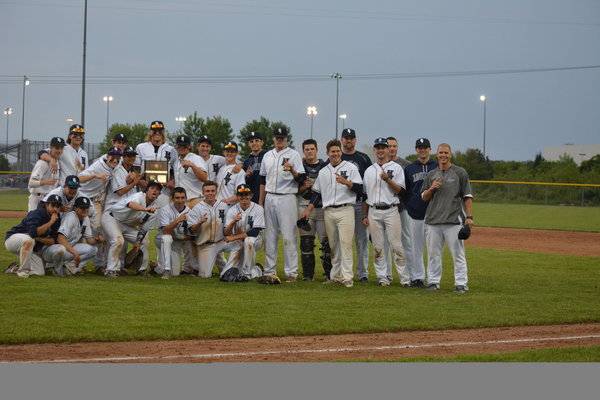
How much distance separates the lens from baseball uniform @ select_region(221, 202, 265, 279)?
446 inches

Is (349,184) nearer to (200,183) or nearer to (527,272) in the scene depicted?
(200,183)

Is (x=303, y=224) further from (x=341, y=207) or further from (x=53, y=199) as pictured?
(x=53, y=199)

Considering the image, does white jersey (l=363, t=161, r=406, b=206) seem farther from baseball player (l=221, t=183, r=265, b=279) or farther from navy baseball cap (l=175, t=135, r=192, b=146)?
navy baseball cap (l=175, t=135, r=192, b=146)

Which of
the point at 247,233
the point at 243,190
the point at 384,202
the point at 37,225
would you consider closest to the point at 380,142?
the point at 384,202

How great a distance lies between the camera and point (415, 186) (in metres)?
11.4

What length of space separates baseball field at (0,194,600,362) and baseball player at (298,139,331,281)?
39cm

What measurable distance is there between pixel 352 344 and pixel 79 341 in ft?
8.29

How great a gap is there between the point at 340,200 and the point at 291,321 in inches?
126

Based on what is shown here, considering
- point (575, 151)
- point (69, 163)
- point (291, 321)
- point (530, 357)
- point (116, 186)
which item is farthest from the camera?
point (575, 151)

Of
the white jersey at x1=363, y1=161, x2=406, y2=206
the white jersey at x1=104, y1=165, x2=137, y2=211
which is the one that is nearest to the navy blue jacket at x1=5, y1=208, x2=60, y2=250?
the white jersey at x1=104, y1=165, x2=137, y2=211

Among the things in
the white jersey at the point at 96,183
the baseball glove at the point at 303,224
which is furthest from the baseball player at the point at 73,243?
the baseball glove at the point at 303,224

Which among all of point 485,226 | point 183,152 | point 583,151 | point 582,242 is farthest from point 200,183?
point 583,151

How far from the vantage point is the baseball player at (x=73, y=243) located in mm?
10812

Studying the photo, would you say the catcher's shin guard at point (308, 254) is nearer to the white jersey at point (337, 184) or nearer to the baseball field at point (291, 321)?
the baseball field at point (291, 321)
